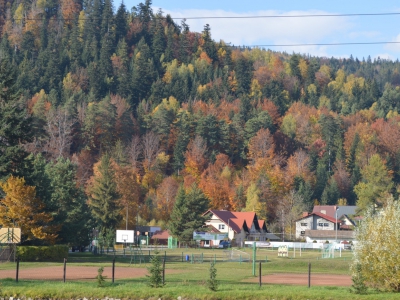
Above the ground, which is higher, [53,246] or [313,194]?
[313,194]

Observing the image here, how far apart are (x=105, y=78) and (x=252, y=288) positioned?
16624cm

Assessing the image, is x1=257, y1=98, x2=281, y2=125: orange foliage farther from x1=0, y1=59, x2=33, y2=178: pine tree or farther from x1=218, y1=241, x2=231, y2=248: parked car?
x1=0, y1=59, x2=33, y2=178: pine tree

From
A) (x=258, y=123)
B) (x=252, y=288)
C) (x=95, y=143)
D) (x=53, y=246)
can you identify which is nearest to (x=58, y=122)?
(x=95, y=143)

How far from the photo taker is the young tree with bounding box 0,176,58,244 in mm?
51375

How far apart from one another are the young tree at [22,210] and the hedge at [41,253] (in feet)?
3.49

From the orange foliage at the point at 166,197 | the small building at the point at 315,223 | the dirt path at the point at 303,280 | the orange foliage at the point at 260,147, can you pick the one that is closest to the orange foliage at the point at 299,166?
the orange foliage at the point at 260,147

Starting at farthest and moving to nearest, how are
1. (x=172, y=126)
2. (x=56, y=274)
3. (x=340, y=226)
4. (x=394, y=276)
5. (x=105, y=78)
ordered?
(x=105, y=78) → (x=172, y=126) → (x=340, y=226) → (x=56, y=274) → (x=394, y=276)

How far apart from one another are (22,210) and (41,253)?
361 centimetres

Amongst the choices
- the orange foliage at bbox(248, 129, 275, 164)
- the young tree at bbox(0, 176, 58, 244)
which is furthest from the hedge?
the orange foliage at bbox(248, 129, 275, 164)

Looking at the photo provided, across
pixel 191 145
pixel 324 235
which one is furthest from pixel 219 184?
pixel 324 235

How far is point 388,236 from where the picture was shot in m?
29.1

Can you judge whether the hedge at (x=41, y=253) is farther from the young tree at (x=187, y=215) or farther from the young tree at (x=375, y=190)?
the young tree at (x=375, y=190)

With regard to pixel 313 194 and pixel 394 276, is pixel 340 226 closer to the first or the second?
pixel 313 194

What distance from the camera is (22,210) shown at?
5203 centimetres
